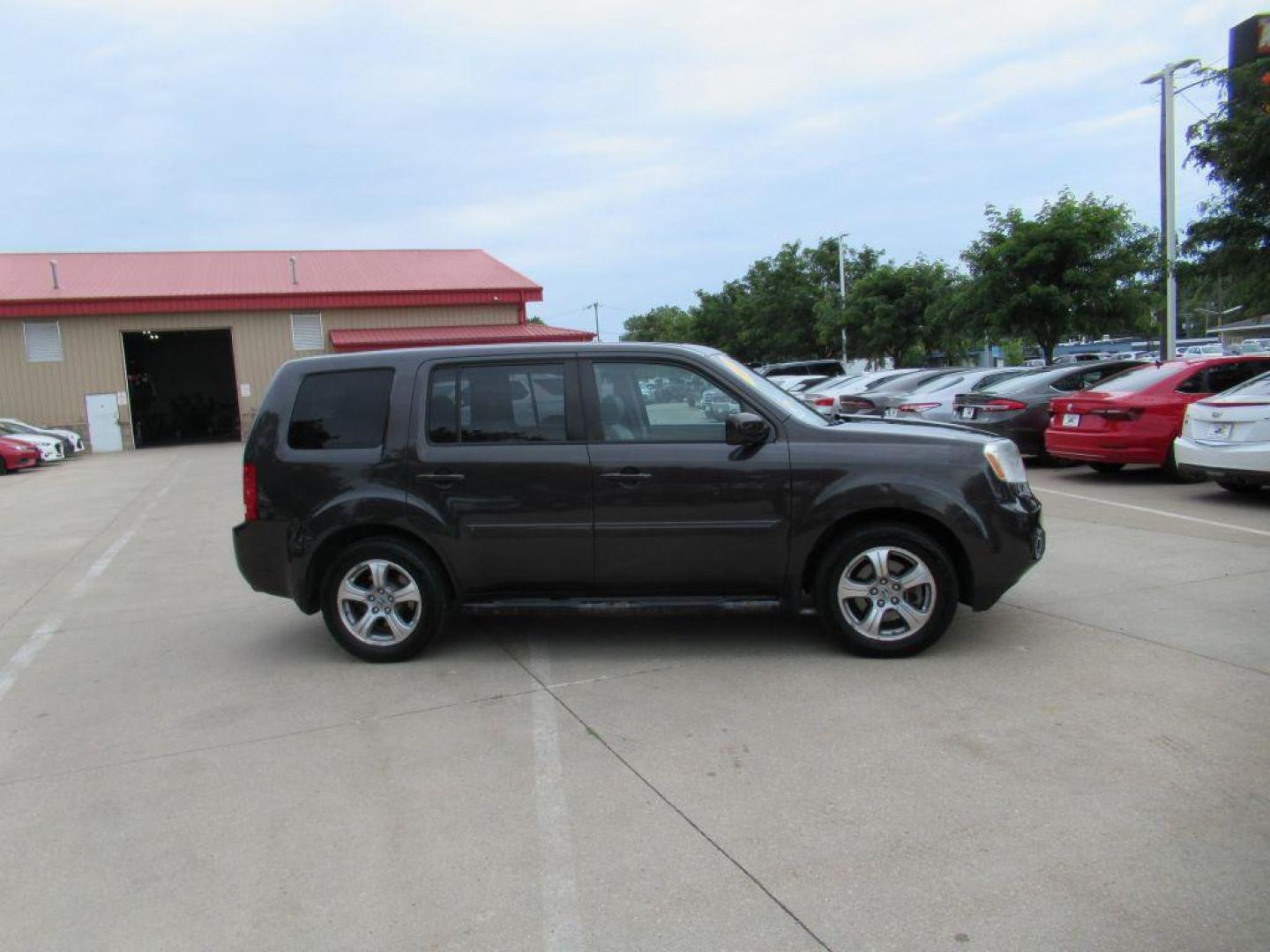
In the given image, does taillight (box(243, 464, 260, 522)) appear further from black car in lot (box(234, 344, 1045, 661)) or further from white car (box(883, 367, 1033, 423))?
white car (box(883, 367, 1033, 423))

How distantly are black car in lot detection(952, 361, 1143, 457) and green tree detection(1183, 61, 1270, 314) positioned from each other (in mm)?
2151

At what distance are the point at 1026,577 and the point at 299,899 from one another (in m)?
5.72

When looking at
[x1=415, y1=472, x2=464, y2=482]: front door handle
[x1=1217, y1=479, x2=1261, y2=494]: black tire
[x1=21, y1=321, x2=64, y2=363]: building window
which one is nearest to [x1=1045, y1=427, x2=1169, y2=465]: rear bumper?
[x1=1217, y1=479, x2=1261, y2=494]: black tire

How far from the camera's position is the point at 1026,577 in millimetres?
7238

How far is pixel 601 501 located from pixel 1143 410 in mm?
8682

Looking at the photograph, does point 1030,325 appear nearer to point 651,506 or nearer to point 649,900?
point 651,506

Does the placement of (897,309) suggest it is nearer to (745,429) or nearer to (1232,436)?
(1232,436)

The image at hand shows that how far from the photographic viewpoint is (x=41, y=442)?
84.2ft

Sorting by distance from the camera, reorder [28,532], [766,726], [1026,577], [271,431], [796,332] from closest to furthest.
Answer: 1. [766,726]
2. [271,431]
3. [1026,577]
4. [28,532]
5. [796,332]

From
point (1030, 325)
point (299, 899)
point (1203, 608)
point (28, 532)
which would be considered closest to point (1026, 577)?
point (1203, 608)

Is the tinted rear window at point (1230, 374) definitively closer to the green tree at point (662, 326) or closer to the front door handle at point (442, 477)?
the front door handle at point (442, 477)

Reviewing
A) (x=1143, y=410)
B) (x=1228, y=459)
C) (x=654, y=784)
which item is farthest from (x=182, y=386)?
(x=654, y=784)

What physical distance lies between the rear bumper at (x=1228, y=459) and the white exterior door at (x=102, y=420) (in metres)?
32.1

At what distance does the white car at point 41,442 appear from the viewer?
25.0m
